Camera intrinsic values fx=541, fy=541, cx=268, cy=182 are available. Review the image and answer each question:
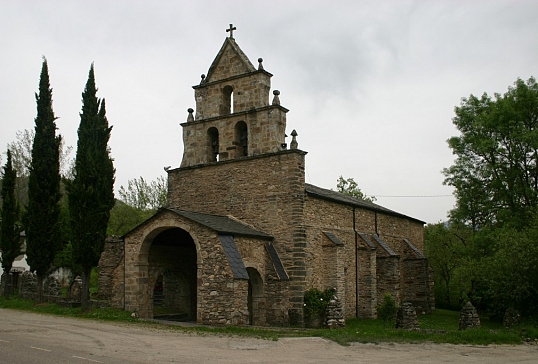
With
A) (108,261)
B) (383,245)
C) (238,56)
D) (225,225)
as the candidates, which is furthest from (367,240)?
(108,261)

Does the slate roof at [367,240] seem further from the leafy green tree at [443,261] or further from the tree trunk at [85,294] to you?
the tree trunk at [85,294]

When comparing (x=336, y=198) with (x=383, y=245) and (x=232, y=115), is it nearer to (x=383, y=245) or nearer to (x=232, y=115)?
(x=383, y=245)

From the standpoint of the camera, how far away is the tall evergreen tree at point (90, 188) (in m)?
22.8

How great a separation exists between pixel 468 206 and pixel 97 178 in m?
20.5

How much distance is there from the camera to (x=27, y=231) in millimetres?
25609

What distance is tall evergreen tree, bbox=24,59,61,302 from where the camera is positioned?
25.1 meters

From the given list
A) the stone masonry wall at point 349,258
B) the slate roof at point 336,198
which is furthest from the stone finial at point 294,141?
the stone masonry wall at point 349,258

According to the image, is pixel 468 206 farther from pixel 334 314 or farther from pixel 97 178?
pixel 97 178

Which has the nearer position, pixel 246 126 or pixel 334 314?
pixel 334 314

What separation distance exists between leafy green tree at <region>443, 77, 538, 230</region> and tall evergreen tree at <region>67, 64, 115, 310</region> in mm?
19378

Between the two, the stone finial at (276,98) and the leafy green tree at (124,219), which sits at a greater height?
the stone finial at (276,98)

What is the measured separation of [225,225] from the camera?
69.3 feet

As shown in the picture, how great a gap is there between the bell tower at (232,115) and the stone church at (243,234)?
1.9 inches

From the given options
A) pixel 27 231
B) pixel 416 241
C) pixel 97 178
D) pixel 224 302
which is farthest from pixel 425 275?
pixel 27 231
